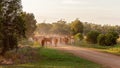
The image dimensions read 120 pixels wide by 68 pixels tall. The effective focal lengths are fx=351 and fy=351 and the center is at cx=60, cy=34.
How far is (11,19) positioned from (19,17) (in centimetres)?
76

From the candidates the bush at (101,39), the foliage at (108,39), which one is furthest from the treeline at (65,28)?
the foliage at (108,39)

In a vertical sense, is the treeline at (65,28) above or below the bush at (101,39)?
above

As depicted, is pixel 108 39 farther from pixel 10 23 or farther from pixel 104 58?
pixel 10 23

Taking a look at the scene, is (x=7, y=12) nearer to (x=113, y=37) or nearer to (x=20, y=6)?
(x=20, y=6)

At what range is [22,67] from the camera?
74.3ft

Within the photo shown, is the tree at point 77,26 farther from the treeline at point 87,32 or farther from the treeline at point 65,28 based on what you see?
the treeline at point 65,28

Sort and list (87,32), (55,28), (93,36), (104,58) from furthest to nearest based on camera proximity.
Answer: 1. (55,28)
2. (87,32)
3. (93,36)
4. (104,58)

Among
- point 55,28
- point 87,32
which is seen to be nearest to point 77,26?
point 87,32

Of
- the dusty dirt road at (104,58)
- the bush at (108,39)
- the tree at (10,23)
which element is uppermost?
the tree at (10,23)

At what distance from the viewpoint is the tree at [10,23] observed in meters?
28.8

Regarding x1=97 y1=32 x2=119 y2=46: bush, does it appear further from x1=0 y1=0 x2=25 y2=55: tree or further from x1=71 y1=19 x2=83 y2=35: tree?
x1=71 y1=19 x2=83 y2=35: tree

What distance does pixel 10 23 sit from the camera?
2927cm

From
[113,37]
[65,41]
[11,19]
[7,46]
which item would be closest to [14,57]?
[7,46]

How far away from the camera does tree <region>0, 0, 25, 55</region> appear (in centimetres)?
2875
